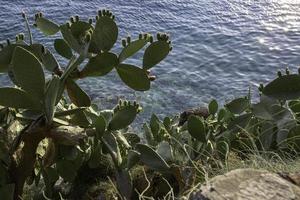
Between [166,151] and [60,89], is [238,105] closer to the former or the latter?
[166,151]

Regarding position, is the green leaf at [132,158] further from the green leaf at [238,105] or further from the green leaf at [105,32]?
the green leaf at [238,105]

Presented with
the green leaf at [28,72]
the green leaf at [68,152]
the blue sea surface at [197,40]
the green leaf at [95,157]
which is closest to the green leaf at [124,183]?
→ the green leaf at [68,152]

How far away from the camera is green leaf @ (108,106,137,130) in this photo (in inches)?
147

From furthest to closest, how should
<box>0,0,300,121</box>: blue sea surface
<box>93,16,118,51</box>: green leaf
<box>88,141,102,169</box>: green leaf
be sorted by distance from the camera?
<box>0,0,300,121</box>: blue sea surface → <box>88,141,102,169</box>: green leaf → <box>93,16,118,51</box>: green leaf

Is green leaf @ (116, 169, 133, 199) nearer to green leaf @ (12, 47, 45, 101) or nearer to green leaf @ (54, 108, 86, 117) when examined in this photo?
green leaf @ (54, 108, 86, 117)

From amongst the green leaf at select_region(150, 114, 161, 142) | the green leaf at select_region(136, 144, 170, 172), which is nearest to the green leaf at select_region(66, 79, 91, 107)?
the green leaf at select_region(136, 144, 170, 172)

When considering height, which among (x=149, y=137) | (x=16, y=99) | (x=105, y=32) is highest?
(x=105, y=32)

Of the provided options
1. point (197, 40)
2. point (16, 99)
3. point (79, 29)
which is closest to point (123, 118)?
point (79, 29)

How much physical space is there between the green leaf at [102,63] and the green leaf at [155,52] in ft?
0.70

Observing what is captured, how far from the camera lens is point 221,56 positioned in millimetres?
8312

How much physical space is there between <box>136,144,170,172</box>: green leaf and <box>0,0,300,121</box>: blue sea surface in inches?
112

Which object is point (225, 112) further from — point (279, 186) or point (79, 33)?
point (279, 186)

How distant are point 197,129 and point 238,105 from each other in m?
0.59

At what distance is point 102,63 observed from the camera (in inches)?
137
